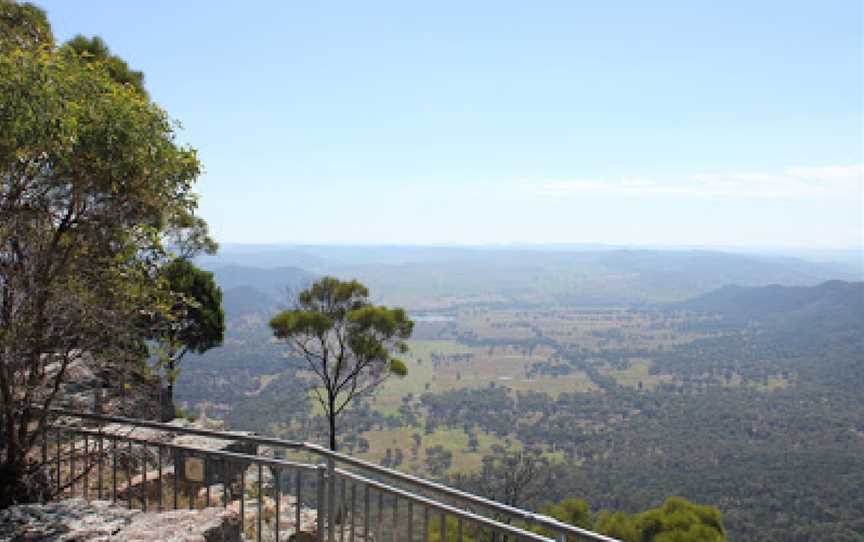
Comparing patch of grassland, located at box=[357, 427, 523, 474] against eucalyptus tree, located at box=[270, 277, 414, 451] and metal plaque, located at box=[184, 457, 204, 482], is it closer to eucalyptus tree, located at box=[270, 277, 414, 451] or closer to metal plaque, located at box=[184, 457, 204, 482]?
eucalyptus tree, located at box=[270, 277, 414, 451]

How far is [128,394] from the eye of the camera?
8594 mm

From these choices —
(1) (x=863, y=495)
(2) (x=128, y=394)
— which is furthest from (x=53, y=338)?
(1) (x=863, y=495)

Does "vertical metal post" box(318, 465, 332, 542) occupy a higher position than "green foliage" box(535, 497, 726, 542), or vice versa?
"vertical metal post" box(318, 465, 332, 542)

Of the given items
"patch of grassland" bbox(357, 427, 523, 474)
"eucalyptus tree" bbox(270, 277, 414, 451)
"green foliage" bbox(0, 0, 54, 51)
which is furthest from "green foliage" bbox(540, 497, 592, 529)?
"patch of grassland" bbox(357, 427, 523, 474)

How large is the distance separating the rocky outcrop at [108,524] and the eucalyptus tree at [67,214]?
2.13 ft

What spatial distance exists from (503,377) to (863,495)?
408 ft

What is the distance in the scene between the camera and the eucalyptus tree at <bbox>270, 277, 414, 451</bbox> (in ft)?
52.3

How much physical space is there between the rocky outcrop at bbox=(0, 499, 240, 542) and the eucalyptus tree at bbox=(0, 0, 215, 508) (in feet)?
2.13

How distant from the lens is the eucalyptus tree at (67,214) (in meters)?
4.14

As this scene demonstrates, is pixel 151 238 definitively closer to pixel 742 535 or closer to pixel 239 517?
pixel 239 517

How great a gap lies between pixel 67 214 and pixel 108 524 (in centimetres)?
263

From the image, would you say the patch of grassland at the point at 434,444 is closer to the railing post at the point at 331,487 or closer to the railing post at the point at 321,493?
the railing post at the point at 321,493

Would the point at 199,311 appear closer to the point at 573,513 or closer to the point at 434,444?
the point at 573,513

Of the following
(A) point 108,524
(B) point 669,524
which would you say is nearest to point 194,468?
(A) point 108,524
